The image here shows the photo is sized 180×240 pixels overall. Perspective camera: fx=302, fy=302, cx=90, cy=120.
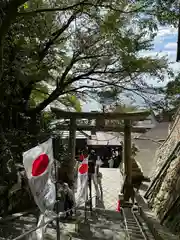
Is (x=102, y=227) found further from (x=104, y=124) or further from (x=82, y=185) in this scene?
(x=104, y=124)

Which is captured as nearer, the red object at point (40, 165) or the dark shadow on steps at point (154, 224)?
the red object at point (40, 165)

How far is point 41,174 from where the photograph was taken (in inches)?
208

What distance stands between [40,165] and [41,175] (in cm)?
17

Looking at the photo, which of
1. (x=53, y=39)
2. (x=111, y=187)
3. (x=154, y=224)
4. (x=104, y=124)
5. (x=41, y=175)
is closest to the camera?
(x=41, y=175)

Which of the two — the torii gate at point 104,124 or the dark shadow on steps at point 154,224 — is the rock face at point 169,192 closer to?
the dark shadow on steps at point 154,224

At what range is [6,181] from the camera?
1032 centimetres

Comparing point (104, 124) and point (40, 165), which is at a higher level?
point (104, 124)

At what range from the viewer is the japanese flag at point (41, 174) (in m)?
5.16

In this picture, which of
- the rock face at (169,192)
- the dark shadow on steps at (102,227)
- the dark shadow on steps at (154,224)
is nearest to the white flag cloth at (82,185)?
the dark shadow on steps at (102,227)

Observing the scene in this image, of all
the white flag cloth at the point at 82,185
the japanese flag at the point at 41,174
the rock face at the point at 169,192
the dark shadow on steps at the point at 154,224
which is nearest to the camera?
the japanese flag at the point at 41,174

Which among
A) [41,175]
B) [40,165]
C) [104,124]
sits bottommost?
[41,175]

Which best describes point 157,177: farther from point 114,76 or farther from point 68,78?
point 68,78

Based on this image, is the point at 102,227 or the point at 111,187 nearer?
the point at 102,227

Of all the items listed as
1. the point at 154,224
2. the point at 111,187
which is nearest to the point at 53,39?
the point at 154,224
